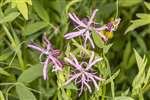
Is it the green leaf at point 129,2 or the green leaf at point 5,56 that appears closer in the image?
the green leaf at point 5,56

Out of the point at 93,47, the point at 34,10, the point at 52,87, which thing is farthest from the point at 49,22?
the point at 93,47

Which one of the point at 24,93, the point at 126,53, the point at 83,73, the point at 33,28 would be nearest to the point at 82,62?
the point at 83,73

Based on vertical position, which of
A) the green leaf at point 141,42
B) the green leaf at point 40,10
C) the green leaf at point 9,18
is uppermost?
the green leaf at point 9,18

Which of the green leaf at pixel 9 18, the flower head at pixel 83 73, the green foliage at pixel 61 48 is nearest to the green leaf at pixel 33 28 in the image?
the green foliage at pixel 61 48

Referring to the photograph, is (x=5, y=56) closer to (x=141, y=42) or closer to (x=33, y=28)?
(x=33, y=28)

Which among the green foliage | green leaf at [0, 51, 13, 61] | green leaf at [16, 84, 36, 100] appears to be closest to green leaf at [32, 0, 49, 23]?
the green foliage

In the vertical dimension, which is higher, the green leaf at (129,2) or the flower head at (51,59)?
the flower head at (51,59)

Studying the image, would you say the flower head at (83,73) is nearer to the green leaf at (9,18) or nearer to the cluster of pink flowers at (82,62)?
the cluster of pink flowers at (82,62)

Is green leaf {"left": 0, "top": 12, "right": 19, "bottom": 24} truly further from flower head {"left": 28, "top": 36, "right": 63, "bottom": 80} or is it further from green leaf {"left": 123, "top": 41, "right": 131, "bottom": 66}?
green leaf {"left": 123, "top": 41, "right": 131, "bottom": 66}
